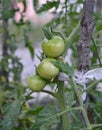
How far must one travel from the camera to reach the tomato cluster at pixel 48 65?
74 cm

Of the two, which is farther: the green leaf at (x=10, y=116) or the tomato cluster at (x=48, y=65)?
the green leaf at (x=10, y=116)

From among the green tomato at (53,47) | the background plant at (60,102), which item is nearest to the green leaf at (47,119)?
the background plant at (60,102)

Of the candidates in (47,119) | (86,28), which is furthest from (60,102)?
(86,28)

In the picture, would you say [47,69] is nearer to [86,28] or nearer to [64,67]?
[64,67]

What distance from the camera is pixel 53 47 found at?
74 cm

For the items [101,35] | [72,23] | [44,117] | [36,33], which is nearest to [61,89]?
[44,117]

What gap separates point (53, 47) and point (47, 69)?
44 mm

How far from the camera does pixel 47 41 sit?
750mm

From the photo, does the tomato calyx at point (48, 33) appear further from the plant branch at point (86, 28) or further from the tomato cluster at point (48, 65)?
the plant branch at point (86, 28)

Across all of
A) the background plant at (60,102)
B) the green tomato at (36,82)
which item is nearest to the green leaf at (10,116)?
the background plant at (60,102)

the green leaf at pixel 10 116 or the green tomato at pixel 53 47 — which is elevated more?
the green tomato at pixel 53 47

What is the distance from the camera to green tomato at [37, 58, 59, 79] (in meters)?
0.73

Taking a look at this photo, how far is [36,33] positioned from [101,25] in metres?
3.57

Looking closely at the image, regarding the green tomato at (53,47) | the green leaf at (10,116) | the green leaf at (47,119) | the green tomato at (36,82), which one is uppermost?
the green tomato at (53,47)
